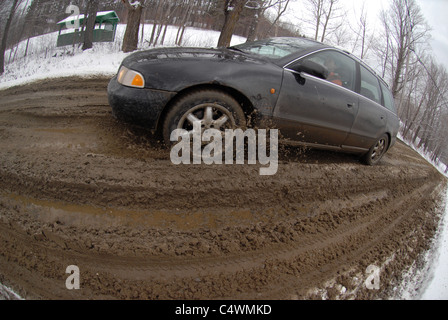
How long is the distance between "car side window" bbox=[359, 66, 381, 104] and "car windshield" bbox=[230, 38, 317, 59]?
1.04m

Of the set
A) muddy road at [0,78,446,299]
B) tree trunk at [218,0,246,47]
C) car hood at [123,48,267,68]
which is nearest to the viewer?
muddy road at [0,78,446,299]

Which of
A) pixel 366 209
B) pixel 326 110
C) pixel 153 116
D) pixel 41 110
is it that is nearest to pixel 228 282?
pixel 153 116

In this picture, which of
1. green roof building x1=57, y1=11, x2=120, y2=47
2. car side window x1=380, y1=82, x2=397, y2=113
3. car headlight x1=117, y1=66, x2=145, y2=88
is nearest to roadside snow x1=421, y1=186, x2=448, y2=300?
car side window x1=380, y1=82, x2=397, y2=113

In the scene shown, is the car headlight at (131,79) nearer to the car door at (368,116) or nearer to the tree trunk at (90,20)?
the car door at (368,116)

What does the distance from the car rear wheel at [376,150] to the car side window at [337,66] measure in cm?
139

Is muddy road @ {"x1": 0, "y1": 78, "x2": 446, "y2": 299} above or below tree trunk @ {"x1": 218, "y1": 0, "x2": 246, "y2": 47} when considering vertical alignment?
below

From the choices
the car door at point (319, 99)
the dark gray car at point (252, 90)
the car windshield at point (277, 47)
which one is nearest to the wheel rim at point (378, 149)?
the dark gray car at point (252, 90)

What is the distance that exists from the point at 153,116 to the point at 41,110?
117 inches

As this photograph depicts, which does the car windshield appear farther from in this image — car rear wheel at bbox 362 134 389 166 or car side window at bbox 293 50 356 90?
car rear wheel at bbox 362 134 389 166

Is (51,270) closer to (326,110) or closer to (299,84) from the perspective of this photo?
(299,84)

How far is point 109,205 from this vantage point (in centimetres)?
216

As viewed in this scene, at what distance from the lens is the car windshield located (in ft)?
10.0

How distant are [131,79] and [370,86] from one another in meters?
3.62

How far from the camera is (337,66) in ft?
11.0
